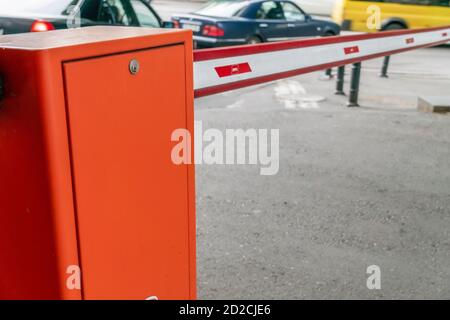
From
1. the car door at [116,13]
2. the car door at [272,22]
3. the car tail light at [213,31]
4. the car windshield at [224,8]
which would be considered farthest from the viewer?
the car door at [272,22]

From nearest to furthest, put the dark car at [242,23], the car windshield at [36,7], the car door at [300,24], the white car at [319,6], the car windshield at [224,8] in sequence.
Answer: the car windshield at [36,7], the dark car at [242,23], the car windshield at [224,8], the car door at [300,24], the white car at [319,6]

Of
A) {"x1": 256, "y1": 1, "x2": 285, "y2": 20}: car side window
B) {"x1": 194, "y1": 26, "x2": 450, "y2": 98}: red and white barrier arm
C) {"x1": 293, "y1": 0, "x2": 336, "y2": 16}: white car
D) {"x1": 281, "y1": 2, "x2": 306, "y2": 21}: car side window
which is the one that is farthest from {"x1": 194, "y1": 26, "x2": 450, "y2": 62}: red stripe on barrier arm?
{"x1": 293, "y1": 0, "x2": 336, "y2": 16}: white car

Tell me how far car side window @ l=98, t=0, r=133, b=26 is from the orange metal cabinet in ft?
19.0

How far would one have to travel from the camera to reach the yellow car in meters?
16.2

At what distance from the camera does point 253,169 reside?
4.88 m

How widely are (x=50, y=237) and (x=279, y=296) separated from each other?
1.75m

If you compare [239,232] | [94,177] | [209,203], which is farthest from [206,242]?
[94,177]

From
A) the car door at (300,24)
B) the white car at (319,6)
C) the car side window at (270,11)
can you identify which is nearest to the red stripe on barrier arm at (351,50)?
the car side window at (270,11)

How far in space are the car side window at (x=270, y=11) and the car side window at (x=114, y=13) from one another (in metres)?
5.27

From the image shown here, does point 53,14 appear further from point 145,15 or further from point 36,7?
point 145,15

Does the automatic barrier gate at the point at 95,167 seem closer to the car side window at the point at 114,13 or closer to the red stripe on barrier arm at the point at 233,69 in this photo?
the red stripe on barrier arm at the point at 233,69

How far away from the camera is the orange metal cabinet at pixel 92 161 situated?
4.15 ft

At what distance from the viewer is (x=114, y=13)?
24.7ft

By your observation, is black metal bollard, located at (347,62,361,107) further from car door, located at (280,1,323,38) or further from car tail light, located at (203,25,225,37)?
car door, located at (280,1,323,38)
